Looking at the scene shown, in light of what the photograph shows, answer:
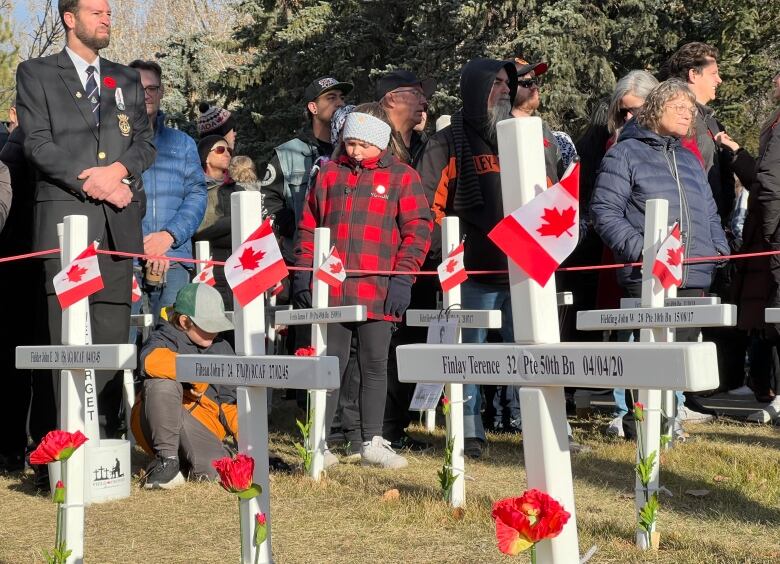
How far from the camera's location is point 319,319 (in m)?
6.12

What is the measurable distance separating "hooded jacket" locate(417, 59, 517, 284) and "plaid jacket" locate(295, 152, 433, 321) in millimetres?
376

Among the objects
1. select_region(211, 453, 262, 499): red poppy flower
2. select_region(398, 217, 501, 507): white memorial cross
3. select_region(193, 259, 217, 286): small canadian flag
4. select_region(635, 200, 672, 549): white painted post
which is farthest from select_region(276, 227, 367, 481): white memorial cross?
select_region(211, 453, 262, 499): red poppy flower

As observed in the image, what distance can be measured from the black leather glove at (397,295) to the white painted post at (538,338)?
3720 mm

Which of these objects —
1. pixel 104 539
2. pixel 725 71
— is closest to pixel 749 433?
pixel 104 539

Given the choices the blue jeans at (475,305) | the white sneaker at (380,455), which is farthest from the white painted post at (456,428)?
the blue jeans at (475,305)

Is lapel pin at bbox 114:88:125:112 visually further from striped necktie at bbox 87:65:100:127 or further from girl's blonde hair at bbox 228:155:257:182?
girl's blonde hair at bbox 228:155:257:182

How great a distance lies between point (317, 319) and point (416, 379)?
3.33m

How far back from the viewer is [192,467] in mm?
6152

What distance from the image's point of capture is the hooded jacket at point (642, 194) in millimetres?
6555

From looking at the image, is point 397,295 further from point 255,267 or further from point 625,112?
point 255,267

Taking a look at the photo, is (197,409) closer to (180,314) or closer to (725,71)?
(180,314)

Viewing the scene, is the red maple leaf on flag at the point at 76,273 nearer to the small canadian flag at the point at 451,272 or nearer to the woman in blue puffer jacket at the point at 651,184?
the small canadian flag at the point at 451,272

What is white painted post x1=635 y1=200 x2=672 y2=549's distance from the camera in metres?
4.41

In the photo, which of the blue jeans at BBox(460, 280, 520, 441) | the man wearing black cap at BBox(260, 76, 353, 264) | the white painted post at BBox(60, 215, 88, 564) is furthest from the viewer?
the man wearing black cap at BBox(260, 76, 353, 264)
